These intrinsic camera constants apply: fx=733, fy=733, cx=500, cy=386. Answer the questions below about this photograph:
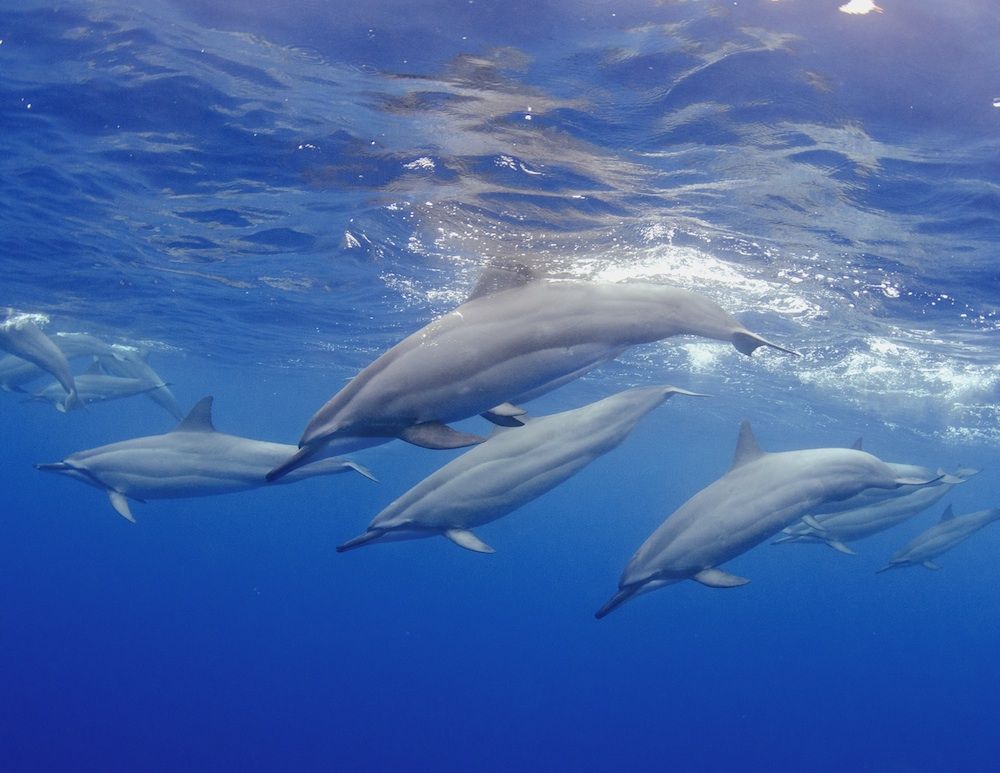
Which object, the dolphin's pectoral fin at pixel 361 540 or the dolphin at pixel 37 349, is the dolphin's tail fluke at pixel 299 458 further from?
the dolphin at pixel 37 349

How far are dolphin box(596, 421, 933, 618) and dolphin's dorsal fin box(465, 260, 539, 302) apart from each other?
352 centimetres

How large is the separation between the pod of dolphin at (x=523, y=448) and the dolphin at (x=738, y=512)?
15mm

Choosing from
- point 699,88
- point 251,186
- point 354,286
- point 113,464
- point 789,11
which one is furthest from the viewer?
→ point 354,286

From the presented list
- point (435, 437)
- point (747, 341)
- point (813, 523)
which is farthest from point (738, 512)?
point (813, 523)

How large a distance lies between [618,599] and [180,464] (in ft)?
21.6

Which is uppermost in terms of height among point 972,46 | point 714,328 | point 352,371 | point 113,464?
point 972,46

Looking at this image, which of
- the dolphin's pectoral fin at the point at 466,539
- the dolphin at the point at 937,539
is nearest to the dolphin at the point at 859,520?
the dolphin at the point at 937,539

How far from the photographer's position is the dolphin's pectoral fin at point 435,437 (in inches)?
174

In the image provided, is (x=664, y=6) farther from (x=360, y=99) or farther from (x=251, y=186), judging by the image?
(x=251, y=186)

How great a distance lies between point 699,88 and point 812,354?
15.6 metres

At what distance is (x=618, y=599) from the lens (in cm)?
755

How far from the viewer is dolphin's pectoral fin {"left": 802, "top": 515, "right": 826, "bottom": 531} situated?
11602mm

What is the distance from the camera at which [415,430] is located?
15.0ft

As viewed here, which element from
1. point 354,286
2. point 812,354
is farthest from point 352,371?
point 812,354
